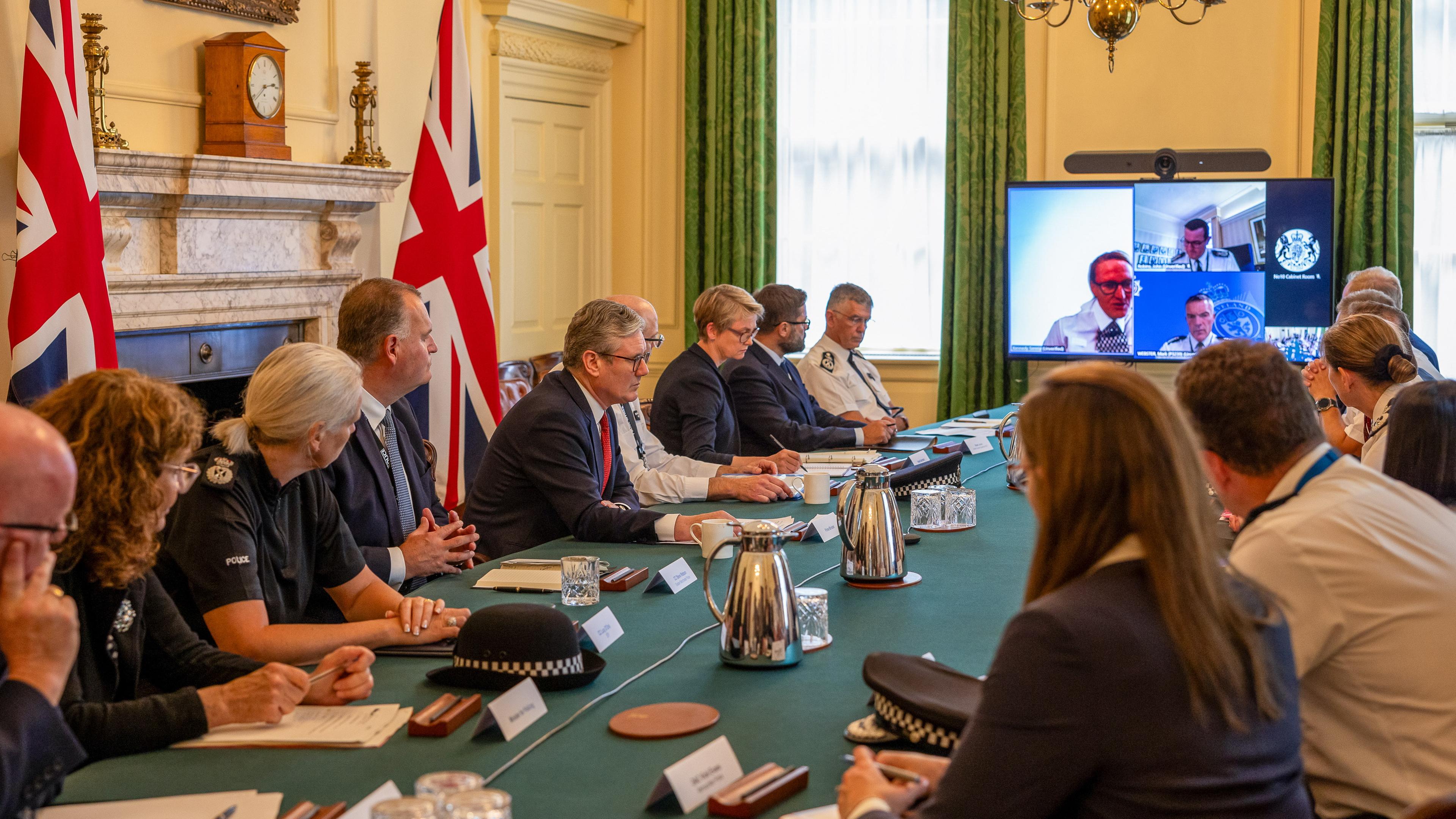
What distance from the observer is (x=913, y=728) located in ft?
5.48

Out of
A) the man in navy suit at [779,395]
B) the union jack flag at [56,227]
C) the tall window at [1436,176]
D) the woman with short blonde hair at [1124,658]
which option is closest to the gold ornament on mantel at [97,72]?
the union jack flag at [56,227]

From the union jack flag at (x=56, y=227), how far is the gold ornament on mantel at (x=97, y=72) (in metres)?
0.19

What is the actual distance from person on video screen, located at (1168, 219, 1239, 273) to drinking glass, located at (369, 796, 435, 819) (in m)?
5.92

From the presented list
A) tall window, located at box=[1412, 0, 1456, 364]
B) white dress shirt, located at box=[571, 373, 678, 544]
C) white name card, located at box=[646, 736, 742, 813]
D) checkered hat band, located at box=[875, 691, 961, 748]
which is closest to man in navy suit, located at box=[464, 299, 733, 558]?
white dress shirt, located at box=[571, 373, 678, 544]

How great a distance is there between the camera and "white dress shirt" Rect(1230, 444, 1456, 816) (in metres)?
1.64

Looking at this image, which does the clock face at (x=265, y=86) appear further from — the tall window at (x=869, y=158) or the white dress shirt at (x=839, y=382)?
the tall window at (x=869, y=158)

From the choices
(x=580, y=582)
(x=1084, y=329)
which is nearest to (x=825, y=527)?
(x=580, y=582)

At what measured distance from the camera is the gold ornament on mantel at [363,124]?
17.9 ft

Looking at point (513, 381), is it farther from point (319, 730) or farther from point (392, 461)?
point (319, 730)

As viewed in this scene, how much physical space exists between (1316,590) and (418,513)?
7.73 feet

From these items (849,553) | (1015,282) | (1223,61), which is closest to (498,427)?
(849,553)

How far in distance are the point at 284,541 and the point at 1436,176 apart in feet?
20.7

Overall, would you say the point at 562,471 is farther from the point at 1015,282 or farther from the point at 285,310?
the point at 1015,282

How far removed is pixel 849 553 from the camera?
2.73 meters
